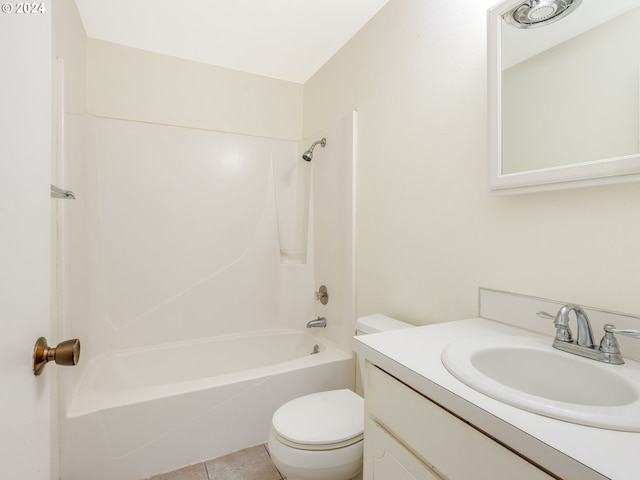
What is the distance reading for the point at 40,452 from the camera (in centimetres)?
57

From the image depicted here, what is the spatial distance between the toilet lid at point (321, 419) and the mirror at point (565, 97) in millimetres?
1016

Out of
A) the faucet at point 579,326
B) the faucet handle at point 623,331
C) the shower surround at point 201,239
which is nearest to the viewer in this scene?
the faucet handle at point 623,331

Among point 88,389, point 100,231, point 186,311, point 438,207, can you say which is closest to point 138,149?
point 100,231

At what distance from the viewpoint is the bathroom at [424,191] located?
846 mm

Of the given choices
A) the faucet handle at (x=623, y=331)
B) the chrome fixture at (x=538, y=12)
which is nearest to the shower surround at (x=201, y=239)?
the chrome fixture at (x=538, y=12)

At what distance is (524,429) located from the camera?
0.52 metres

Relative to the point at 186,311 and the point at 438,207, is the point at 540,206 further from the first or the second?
the point at 186,311

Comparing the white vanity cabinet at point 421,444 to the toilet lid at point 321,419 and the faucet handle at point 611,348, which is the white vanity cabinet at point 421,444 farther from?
the faucet handle at point 611,348

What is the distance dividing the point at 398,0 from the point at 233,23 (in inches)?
36.6

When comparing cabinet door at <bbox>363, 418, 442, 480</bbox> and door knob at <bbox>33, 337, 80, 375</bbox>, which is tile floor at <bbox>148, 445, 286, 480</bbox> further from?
door knob at <bbox>33, 337, 80, 375</bbox>

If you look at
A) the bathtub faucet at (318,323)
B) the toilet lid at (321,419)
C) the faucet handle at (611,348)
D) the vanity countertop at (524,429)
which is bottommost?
the toilet lid at (321,419)

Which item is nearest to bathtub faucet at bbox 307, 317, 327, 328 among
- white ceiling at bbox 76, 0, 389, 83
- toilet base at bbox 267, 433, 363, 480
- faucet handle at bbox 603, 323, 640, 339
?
toilet base at bbox 267, 433, 363, 480

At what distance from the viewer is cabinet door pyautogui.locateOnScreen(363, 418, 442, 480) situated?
2.40ft

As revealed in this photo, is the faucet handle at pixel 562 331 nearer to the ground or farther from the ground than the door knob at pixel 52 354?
nearer to the ground
